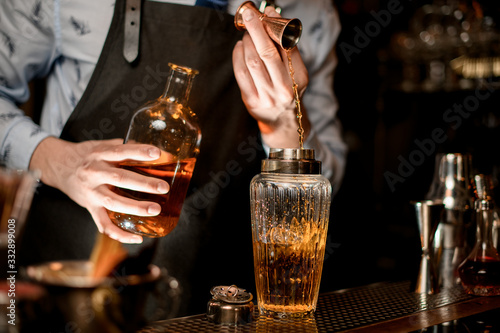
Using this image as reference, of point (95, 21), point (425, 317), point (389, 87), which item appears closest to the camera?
point (425, 317)

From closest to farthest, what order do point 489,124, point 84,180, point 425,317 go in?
point 425,317 → point 84,180 → point 489,124

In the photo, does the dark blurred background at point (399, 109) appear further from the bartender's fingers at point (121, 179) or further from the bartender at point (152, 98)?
the bartender's fingers at point (121, 179)

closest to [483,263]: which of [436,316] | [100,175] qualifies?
[436,316]

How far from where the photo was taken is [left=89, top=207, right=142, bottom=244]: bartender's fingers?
121 cm

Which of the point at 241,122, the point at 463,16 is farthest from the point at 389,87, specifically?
the point at 241,122

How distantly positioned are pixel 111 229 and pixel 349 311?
0.58 metres

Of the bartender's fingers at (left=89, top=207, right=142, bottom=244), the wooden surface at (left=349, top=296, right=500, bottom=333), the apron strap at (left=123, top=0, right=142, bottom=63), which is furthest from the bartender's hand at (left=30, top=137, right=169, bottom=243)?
the wooden surface at (left=349, top=296, right=500, bottom=333)

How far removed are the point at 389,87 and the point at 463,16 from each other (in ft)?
2.34

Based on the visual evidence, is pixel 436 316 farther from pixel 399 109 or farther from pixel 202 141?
pixel 399 109

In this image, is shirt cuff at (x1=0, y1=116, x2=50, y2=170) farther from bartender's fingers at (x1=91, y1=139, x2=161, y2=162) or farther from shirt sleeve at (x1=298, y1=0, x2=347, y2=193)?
shirt sleeve at (x1=298, y1=0, x2=347, y2=193)

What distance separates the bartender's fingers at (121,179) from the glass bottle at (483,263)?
0.80m

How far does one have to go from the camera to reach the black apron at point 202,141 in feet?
4.99

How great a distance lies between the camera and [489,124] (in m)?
3.44

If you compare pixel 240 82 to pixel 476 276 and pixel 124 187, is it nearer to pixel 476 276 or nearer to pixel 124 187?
pixel 124 187
